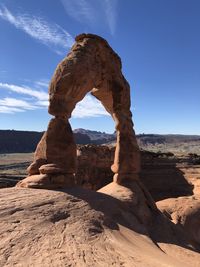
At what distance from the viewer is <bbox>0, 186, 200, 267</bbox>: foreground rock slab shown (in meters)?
5.80

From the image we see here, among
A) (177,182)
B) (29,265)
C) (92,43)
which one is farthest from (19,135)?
(29,265)

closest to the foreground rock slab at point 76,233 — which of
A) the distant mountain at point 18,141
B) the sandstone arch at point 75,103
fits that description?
the sandstone arch at point 75,103

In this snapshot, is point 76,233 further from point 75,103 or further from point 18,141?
point 18,141

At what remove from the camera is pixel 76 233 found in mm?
6902

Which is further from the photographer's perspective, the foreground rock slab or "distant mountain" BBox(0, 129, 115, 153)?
"distant mountain" BBox(0, 129, 115, 153)

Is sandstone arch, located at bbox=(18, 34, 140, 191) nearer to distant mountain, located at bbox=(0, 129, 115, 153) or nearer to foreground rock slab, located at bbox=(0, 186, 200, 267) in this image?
foreground rock slab, located at bbox=(0, 186, 200, 267)

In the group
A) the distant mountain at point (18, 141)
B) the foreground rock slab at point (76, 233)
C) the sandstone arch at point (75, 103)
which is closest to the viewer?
the foreground rock slab at point (76, 233)

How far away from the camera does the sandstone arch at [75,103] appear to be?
980cm

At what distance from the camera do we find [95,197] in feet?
30.2

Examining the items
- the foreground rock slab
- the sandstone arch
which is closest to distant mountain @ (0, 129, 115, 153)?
the sandstone arch

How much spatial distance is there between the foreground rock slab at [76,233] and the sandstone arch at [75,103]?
3.00 feet

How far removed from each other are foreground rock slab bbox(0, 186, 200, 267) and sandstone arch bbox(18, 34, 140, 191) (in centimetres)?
91

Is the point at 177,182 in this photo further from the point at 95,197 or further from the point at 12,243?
the point at 12,243

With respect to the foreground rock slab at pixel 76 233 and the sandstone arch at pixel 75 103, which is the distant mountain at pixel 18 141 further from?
the foreground rock slab at pixel 76 233
